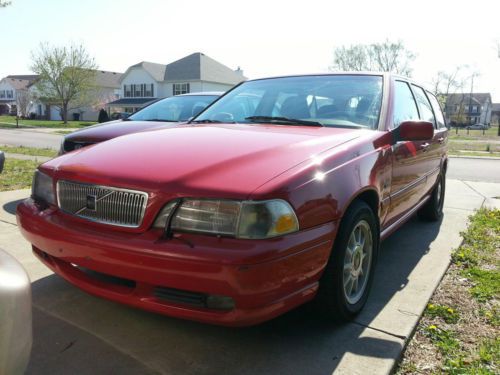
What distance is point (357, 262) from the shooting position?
296cm

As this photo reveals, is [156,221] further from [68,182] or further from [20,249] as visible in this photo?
[20,249]

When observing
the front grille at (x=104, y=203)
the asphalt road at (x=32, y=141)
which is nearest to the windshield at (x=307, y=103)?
the front grille at (x=104, y=203)

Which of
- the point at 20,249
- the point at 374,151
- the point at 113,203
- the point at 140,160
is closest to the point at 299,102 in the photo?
the point at 374,151

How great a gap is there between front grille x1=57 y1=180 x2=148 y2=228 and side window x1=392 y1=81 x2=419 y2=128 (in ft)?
7.19

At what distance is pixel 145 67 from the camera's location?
168 ft

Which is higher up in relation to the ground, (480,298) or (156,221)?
(156,221)

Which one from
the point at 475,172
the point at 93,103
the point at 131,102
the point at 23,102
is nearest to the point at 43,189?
the point at 475,172

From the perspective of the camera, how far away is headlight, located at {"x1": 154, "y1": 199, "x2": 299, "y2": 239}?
2105mm

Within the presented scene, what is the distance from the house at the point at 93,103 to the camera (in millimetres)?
54969

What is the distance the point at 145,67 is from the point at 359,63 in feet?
84.0

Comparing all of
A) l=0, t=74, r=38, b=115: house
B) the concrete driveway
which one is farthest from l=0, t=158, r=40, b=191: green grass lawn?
l=0, t=74, r=38, b=115: house

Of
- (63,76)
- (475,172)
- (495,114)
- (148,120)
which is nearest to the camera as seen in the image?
(148,120)

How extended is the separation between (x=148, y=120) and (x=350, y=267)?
15.0ft

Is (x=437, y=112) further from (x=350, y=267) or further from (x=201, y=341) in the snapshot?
(x=201, y=341)
